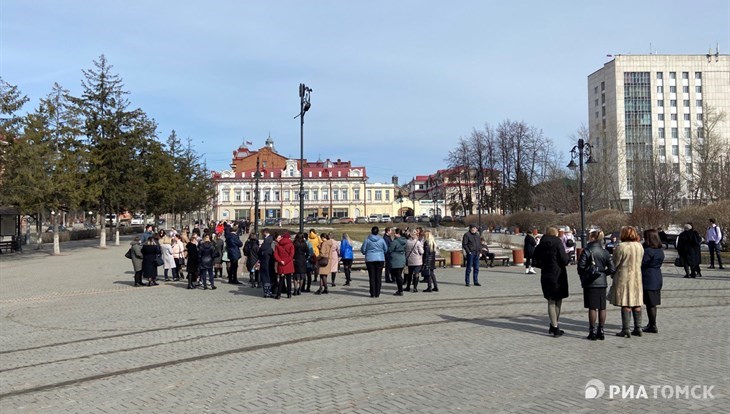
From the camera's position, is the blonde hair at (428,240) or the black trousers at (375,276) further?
the blonde hair at (428,240)

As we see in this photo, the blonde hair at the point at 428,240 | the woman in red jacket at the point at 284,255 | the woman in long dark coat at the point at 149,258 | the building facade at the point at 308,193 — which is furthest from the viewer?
the building facade at the point at 308,193

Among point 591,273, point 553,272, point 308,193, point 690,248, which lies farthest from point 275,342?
point 308,193

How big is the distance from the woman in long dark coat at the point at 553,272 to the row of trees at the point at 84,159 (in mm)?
27583

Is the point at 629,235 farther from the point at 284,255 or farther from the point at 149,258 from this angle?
the point at 149,258

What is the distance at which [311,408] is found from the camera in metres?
5.67

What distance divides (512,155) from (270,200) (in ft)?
185

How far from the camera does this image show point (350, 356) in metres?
8.07

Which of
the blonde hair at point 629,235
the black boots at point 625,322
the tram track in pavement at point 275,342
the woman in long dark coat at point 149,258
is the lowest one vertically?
the tram track in pavement at point 275,342

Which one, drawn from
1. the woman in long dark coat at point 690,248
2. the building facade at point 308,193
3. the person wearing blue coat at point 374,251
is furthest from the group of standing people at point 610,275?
the building facade at point 308,193

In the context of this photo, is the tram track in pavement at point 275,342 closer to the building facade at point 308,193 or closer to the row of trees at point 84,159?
the row of trees at point 84,159

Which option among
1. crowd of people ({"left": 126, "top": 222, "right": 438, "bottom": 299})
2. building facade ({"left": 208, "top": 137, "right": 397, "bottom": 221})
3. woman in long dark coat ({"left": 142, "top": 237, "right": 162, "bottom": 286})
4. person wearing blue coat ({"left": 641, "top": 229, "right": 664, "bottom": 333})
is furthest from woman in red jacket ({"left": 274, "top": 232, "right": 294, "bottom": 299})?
building facade ({"left": 208, "top": 137, "right": 397, "bottom": 221})

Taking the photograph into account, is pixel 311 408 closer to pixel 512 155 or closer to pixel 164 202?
pixel 164 202

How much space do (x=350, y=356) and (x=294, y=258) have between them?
680 centimetres

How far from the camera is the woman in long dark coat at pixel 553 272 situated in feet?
29.5
